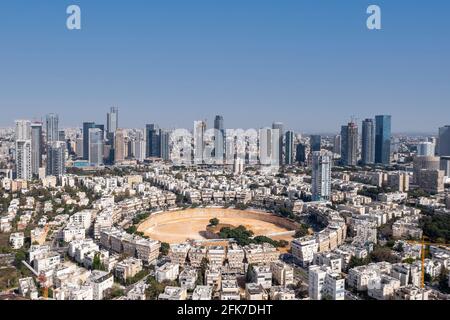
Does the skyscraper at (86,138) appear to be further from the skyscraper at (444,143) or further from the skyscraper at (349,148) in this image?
the skyscraper at (444,143)

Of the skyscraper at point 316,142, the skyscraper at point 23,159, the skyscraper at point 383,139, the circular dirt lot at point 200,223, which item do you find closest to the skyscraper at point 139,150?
the skyscraper at point 23,159

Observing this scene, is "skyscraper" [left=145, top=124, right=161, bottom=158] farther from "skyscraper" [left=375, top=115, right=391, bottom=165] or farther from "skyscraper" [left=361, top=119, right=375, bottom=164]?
"skyscraper" [left=375, top=115, right=391, bottom=165]

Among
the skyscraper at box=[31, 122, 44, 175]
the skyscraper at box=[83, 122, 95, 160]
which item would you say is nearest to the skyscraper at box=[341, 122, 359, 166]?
the skyscraper at box=[83, 122, 95, 160]

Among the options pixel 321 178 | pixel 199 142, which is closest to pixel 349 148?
pixel 199 142

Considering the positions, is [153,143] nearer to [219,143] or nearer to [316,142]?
[219,143]

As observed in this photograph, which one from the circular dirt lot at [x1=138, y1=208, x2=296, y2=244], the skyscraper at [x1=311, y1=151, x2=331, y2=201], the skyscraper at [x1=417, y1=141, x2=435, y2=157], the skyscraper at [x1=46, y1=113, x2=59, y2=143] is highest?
the skyscraper at [x1=46, y1=113, x2=59, y2=143]

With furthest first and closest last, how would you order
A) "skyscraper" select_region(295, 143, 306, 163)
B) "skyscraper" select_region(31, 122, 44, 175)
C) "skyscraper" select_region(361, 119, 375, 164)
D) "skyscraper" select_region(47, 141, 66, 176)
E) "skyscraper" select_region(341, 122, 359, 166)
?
"skyscraper" select_region(295, 143, 306, 163) → "skyscraper" select_region(341, 122, 359, 166) → "skyscraper" select_region(361, 119, 375, 164) → "skyscraper" select_region(47, 141, 66, 176) → "skyscraper" select_region(31, 122, 44, 175)
